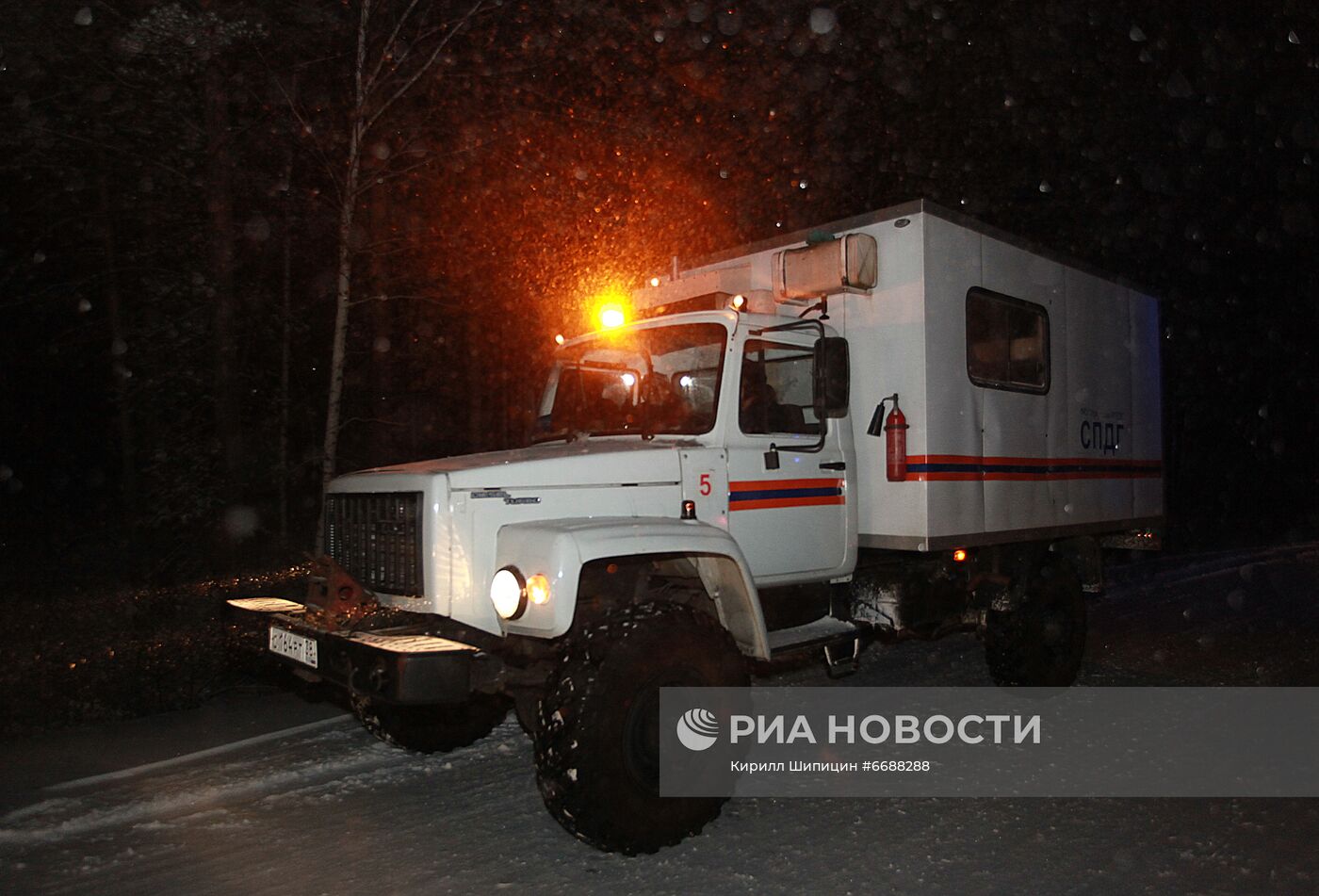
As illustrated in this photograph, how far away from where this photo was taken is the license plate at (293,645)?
4.49 meters

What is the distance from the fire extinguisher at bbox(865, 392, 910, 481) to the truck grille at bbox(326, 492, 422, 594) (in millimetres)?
2904

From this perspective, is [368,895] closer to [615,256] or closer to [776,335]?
[776,335]

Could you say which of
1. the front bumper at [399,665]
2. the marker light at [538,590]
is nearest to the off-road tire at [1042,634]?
the marker light at [538,590]

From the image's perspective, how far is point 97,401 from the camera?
14.3m

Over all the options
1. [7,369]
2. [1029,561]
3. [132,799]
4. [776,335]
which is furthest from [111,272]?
[1029,561]

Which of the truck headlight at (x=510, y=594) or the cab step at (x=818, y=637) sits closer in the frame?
the truck headlight at (x=510, y=594)


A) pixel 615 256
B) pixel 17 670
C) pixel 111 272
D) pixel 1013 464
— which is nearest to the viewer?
pixel 17 670

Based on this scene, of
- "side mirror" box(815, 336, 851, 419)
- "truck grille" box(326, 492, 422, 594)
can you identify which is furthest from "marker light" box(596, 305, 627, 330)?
"truck grille" box(326, 492, 422, 594)

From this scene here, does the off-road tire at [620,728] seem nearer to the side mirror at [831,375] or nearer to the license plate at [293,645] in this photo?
the license plate at [293,645]

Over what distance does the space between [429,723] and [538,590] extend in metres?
1.97

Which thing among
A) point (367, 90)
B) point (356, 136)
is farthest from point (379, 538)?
point (367, 90)

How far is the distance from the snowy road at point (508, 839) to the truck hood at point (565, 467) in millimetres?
1676

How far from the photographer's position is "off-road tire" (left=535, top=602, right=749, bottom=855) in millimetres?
4004

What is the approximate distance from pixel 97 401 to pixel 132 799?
11.1 meters
